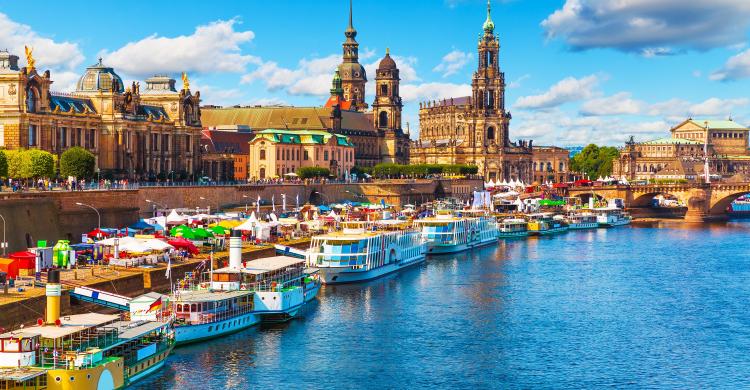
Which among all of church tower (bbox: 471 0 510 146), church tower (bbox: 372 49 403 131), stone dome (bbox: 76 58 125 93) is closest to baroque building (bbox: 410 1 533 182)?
church tower (bbox: 471 0 510 146)

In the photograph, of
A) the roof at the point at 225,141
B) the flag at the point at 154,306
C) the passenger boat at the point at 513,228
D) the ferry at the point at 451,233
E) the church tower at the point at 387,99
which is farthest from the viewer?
the church tower at the point at 387,99

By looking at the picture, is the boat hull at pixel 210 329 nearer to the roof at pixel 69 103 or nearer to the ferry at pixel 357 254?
the ferry at pixel 357 254

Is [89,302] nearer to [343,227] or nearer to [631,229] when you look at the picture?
[343,227]

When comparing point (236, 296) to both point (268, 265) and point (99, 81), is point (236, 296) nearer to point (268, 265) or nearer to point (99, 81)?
point (268, 265)

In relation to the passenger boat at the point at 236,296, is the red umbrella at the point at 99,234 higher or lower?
higher

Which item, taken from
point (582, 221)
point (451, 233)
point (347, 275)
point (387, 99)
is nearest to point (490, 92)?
point (387, 99)

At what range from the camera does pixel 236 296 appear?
50.0 m

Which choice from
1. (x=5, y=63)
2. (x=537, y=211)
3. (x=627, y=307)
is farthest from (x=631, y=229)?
(x=5, y=63)

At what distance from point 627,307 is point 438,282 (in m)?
15.0

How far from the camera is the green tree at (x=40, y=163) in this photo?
78162mm

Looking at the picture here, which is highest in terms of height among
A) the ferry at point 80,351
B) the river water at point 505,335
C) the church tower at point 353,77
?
the church tower at point 353,77

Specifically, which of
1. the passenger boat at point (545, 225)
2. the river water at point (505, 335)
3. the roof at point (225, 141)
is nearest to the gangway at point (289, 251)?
the river water at point (505, 335)

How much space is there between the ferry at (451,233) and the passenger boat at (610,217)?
36.5 m

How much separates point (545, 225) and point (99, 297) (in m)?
81.9
